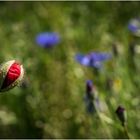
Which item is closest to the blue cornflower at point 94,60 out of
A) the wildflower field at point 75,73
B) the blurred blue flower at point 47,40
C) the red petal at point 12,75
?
the wildflower field at point 75,73

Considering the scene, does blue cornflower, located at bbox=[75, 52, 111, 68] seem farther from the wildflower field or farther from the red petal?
the red petal

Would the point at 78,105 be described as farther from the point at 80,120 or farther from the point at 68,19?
the point at 68,19

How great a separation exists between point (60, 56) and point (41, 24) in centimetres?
Result: 93

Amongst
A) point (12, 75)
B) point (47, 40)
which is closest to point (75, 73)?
point (47, 40)

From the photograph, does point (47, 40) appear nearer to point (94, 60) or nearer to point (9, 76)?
point (94, 60)

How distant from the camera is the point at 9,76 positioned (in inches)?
63.2

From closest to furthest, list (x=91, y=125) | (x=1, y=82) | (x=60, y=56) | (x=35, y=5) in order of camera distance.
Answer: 1. (x=1, y=82)
2. (x=91, y=125)
3. (x=60, y=56)
4. (x=35, y=5)

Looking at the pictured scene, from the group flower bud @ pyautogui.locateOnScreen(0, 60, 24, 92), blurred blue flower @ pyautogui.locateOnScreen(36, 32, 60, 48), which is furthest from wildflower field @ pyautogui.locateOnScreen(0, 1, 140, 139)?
Answer: flower bud @ pyautogui.locateOnScreen(0, 60, 24, 92)

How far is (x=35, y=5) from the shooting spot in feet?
18.4

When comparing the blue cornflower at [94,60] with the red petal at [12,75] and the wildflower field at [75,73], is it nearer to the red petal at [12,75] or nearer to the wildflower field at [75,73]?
the wildflower field at [75,73]

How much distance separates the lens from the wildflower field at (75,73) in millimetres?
2891

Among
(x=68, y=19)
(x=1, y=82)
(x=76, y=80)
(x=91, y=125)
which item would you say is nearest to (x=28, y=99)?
(x=76, y=80)

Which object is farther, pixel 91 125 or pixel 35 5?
pixel 35 5

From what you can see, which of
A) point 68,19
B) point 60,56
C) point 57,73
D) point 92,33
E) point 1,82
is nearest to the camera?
A: point 1,82
